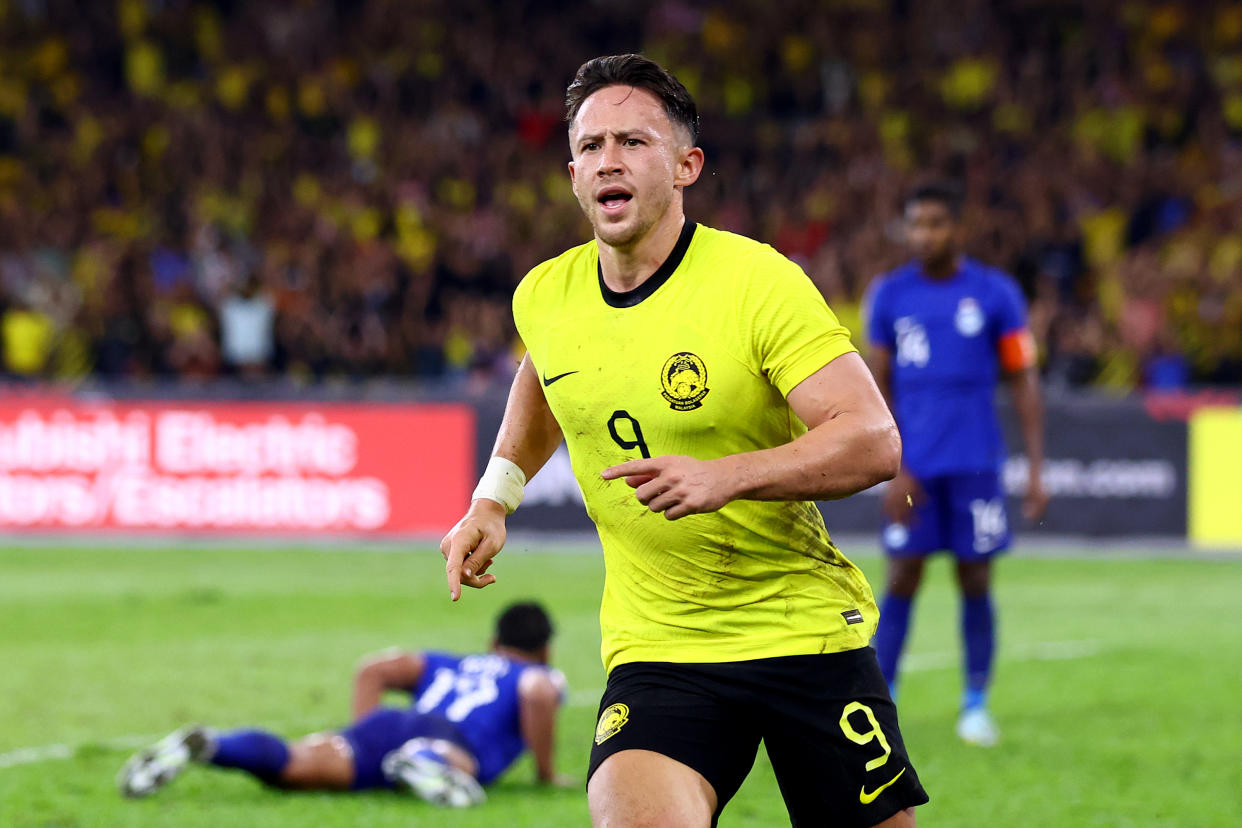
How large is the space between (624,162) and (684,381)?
18.8 inches

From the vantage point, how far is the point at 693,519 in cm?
384

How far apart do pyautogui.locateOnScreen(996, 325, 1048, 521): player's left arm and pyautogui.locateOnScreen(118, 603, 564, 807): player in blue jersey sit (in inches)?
99.1

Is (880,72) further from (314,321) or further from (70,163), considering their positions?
(70,163)

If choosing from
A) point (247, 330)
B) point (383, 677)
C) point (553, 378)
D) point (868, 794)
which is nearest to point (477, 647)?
point (383, 677)

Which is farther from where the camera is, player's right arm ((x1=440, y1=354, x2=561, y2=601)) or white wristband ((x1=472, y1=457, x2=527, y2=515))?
white wristband ((x1=472, y1=457, x2=527, y2=515))

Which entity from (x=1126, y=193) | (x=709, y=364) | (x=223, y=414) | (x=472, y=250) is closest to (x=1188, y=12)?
(x=1126, y=193)

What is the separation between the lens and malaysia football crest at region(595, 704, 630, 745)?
3822mm

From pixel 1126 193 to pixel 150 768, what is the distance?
17207 mm

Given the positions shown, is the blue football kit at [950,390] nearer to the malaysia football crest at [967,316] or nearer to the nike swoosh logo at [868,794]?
the malaysia football crest at [967,316]

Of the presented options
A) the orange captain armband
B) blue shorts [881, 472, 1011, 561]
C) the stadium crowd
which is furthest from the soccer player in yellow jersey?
the stadium crowd

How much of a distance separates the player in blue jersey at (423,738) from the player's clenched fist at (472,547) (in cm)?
292

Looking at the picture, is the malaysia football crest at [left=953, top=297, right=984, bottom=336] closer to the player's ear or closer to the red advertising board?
the player's ear

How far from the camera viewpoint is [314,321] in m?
20.0

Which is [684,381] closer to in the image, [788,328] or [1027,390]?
[788,328]
